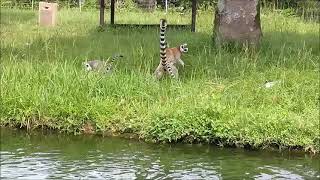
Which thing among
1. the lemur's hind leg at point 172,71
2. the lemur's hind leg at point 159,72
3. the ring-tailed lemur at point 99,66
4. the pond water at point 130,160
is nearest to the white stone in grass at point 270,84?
the lemur's hind leg at point 172,71

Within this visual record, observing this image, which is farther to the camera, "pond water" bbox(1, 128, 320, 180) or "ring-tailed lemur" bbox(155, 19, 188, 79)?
"ring-tailed lemur" bbox(155, 19, 188, 79)

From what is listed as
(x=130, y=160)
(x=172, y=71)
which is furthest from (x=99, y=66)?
(x=130, y=160)

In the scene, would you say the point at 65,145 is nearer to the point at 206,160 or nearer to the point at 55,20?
the point at 206,160

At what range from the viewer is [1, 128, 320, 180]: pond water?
5922 millimetres

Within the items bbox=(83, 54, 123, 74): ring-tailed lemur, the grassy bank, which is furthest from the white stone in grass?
bbox=(83, 54, 123, 74): ring-tailed lemur

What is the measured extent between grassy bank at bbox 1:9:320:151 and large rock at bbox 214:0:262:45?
12.3 inches

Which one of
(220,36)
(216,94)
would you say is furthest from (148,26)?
(216,94)

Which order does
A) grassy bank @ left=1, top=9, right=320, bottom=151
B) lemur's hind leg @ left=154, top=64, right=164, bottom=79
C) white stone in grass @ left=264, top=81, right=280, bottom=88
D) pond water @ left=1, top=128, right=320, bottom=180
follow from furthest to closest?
lemur's hind leg @ left=154, top=64, right=164, bottom=79, white stone in grass @ left=264, top=81, right=280, bottom=88, grassy bank @ left=1, top=9, right=320, bottom=151, pond water @ left=1, top=128, right=320, bottom=180

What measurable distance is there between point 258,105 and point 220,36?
11.4 ft

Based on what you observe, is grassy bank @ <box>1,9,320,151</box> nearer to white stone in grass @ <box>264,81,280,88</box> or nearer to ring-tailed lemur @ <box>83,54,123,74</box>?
white stone in grass @ <box>264,81,280,88</box>

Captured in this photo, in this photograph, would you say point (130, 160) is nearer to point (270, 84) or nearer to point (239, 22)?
point (270, 84)

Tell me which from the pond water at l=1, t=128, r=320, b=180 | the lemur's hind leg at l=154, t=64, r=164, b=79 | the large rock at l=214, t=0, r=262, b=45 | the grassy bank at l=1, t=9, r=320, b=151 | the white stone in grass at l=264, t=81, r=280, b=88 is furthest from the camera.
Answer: the large rock at l=214, t=0, r=262, b=45

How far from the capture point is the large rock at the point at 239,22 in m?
10.9

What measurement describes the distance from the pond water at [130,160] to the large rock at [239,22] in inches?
169
